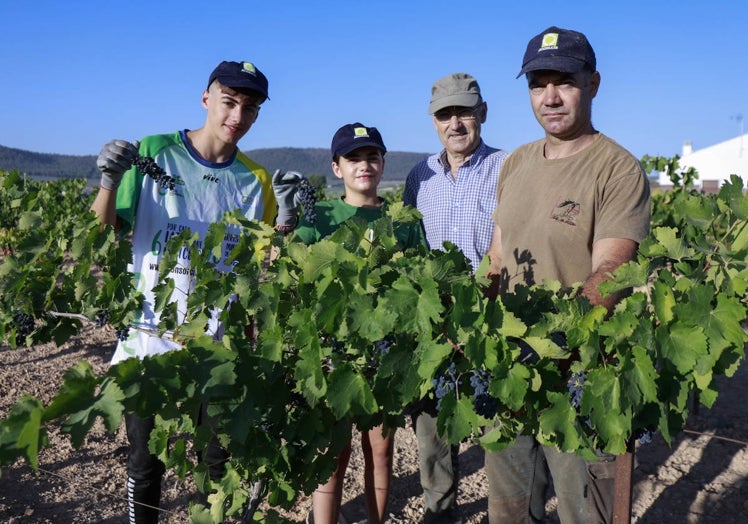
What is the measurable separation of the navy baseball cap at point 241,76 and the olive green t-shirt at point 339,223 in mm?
605

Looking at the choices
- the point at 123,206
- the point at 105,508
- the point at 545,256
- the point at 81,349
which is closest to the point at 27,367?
the point at 81,349

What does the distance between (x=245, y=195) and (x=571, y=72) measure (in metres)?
1.52

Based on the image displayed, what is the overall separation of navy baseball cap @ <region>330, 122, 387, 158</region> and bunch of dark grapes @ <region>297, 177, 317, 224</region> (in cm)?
31

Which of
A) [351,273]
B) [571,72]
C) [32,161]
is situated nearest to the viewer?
[351,273]

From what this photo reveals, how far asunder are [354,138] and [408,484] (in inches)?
92.7

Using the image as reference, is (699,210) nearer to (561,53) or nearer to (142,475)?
(561,53)

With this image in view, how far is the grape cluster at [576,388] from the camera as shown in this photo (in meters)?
1.84

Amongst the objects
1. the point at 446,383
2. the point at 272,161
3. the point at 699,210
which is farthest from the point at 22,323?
the point at 272,161

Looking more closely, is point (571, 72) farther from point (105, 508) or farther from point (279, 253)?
point (105, 508)

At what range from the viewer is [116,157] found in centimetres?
259

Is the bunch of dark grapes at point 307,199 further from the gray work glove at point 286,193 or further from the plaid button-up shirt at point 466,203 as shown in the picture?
the plaid button-up shirt at point 466,203

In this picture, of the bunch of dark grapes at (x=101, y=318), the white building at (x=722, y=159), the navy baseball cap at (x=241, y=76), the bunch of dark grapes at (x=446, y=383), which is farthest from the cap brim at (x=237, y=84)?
the white building at (x=722, y=159)

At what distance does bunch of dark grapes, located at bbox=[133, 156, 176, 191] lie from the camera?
2750 millimetres

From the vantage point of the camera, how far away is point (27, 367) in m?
6.49
